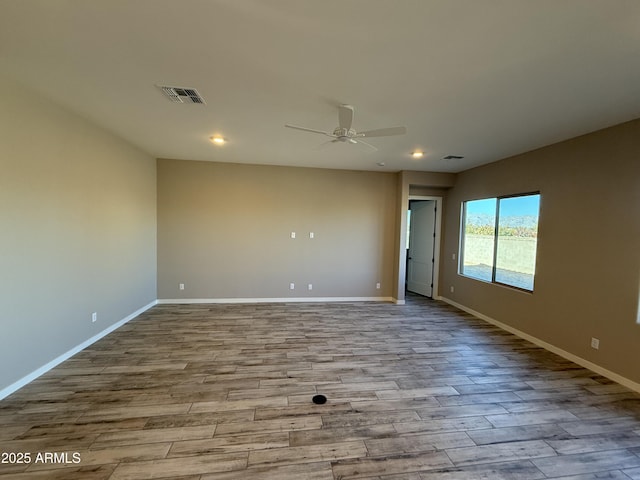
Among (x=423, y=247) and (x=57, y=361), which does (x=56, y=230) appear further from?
(x=423, y=247)

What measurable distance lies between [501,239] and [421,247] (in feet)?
6.74

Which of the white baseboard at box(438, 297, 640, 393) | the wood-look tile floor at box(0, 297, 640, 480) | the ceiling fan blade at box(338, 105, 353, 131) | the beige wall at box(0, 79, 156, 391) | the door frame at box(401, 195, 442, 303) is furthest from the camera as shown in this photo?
the door frame at box(401, 195, 442, 303)

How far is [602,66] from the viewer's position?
2008 millimetres

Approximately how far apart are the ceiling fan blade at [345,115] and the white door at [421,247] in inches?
170

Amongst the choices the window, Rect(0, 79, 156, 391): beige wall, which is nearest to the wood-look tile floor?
A: Rect(0, 79, 156, 391): beige wall

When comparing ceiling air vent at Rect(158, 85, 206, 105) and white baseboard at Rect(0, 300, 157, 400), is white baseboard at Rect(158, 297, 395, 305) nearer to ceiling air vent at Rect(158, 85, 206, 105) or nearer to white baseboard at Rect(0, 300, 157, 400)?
white baseboard at Rect(0, 300, 157, 400)

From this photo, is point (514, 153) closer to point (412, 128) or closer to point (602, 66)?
point (412, 128)

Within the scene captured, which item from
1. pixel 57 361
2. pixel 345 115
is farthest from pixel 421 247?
pixel 57 361

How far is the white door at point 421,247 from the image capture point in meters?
6.38

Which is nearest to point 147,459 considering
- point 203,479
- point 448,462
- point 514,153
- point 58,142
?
point 203,479

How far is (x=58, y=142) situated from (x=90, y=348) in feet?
8.15

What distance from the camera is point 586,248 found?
11.0 feet

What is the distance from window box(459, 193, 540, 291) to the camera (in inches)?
165

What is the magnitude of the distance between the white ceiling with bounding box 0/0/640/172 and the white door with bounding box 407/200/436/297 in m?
3.10
